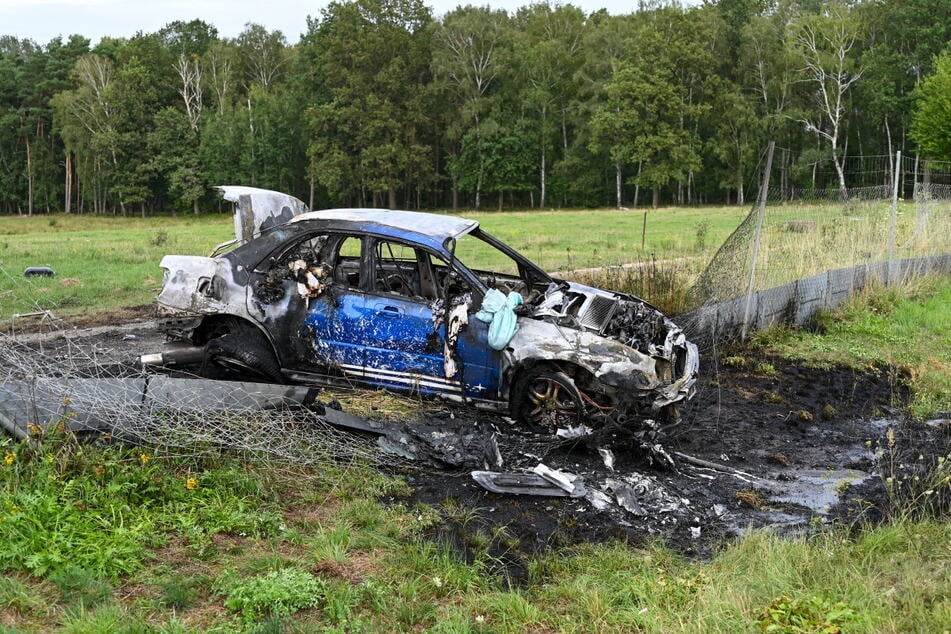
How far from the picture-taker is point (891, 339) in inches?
410

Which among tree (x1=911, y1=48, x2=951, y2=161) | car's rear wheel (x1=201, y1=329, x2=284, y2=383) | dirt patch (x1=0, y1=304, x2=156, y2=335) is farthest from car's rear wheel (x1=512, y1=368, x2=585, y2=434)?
tree (x1=911, y1=48, x2=951, y2=161)

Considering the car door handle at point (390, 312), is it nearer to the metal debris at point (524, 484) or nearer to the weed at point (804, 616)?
the metal debris at point (524, 484)

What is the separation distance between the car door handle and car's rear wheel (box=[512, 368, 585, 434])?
1187mm

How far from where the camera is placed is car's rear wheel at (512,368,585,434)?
6.41 meters

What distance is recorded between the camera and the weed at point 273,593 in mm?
3850

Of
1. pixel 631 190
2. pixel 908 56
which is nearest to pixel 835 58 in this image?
pixel 908 56

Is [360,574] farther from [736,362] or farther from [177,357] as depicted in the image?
[736,362]

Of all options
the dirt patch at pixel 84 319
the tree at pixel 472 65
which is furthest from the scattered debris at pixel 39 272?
the tree at pixel 472 65

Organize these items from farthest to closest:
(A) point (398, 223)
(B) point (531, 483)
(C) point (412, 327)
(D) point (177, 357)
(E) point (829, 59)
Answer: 1. (E) point (829, 59)
2. (D) point (177, 357)
3. (A) point (398, 223)
4. (C) point (412, 327)
5. (B) point (531, 483)

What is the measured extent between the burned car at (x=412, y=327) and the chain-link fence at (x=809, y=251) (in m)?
3.39

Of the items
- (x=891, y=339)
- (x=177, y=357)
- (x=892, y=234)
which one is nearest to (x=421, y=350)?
(x=177, y=357)

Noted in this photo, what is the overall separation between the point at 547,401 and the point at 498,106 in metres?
50.5

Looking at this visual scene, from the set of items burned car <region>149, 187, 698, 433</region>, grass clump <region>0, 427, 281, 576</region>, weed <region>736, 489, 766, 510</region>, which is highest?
burned car <region>149, 187, 698, 433</region>

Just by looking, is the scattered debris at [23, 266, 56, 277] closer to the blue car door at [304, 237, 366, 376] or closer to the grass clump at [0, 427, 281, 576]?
the blue car door at [304, 237, 366, 376]
